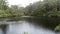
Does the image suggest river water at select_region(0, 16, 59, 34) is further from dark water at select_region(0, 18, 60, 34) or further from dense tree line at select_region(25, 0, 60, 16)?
dense tree line at select_region(25, 0, 60, 16)

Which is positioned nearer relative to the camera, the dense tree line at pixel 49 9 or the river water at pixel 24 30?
the river water at pixel 24 30

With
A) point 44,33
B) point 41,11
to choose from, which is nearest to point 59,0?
point 41,11

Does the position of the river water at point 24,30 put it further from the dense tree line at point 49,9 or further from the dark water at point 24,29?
the dense tree line at point 49,9

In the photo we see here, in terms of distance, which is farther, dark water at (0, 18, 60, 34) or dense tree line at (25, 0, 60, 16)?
dense tree line at (25, 0, 60, 16)

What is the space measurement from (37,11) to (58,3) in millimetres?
10035

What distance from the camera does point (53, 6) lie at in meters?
57.3

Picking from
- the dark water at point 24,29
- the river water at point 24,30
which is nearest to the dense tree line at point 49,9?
the dark water at point 24,29

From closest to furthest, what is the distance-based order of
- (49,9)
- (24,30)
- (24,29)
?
(24,30), (24,29), (49,9)

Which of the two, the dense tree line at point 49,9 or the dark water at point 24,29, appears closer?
the dark water at point 24,29

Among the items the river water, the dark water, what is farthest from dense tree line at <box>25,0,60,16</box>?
the river water

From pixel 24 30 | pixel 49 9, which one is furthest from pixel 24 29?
pixel 49 9

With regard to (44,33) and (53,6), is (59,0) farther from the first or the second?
(44,33)

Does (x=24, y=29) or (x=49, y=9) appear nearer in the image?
(x=24, y=29)

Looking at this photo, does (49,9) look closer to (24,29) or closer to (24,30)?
(24,29)
